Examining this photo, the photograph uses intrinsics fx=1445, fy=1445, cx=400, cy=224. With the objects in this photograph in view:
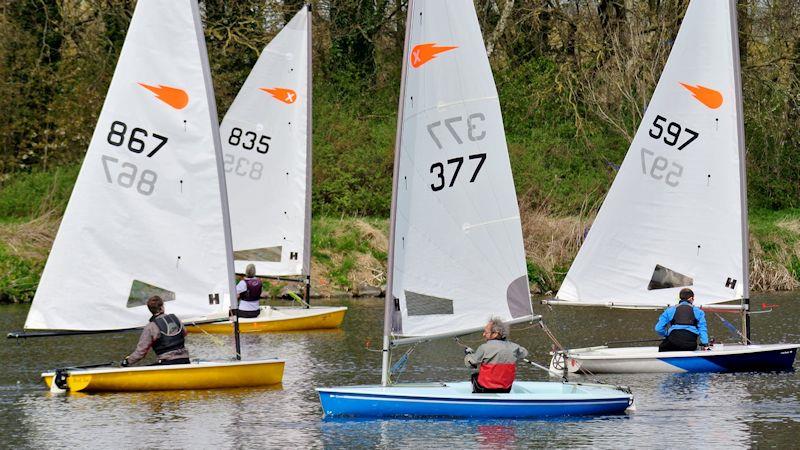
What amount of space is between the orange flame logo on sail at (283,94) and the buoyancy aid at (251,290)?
4.57 m

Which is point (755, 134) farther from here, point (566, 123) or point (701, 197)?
Result: point (701, 197)

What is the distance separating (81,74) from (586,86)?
623 inches

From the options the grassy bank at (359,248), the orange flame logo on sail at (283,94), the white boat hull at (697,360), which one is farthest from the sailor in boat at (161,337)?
the grassy bank at (359,248)

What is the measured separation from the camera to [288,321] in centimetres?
2808

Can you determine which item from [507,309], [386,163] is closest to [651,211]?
[507,309]

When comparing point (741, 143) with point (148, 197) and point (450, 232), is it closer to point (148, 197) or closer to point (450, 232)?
point (450, 232)

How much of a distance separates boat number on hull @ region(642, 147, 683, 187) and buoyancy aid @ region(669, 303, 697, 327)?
2.60 meters

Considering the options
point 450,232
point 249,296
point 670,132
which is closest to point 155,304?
point 450,232

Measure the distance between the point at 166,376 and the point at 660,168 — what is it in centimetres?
880

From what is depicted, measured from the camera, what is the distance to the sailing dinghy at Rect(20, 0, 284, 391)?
1958 cm

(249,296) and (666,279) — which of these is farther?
(249,296)

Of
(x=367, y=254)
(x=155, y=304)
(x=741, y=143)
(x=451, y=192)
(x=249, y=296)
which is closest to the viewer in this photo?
(x=451, y=192)

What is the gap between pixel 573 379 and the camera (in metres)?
20.8

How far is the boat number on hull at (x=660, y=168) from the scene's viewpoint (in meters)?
23.1
